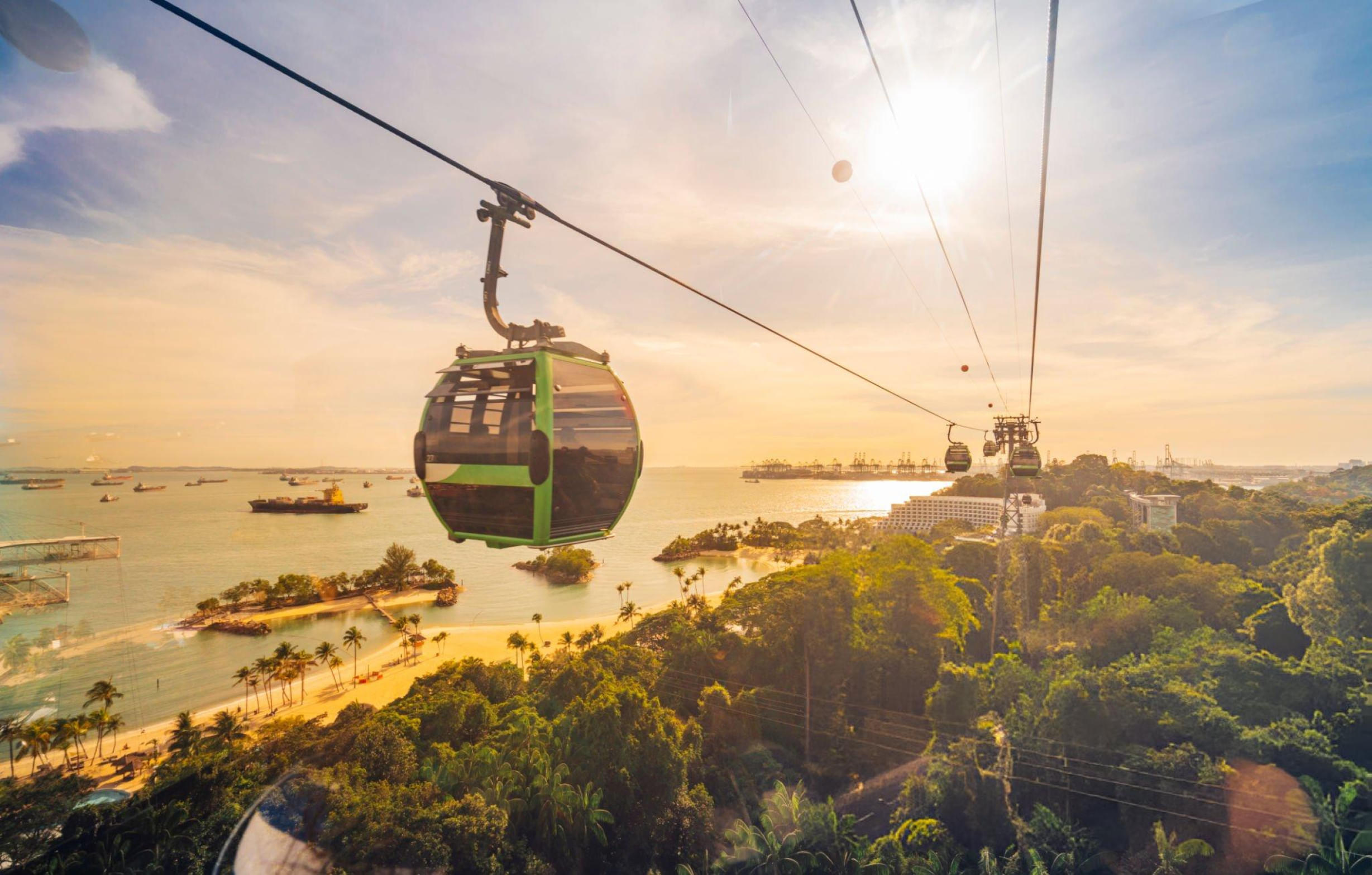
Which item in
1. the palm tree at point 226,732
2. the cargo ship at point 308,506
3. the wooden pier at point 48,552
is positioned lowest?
the palm tree at point 226,732

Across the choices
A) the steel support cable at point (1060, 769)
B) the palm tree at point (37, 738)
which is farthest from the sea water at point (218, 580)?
the steel support cable at point (1060, 769)

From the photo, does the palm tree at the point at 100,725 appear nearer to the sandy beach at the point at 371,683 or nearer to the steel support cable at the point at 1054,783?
the sandy beach at the point at 371,683

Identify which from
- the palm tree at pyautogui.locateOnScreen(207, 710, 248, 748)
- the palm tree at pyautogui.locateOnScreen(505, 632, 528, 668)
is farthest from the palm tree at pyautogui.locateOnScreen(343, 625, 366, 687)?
the palm tree at pyautogui.locateOnScreen(207, 710, 248, 748)

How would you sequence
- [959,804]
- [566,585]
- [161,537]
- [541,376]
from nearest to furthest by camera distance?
[541,376], [959,804], [566,585], [161,537]

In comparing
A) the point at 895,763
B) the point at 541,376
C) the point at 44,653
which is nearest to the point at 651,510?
the point at 44,653

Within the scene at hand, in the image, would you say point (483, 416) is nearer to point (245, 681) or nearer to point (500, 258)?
point (500, 258)

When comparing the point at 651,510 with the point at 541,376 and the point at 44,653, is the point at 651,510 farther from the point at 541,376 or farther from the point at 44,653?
the point at 541,376
